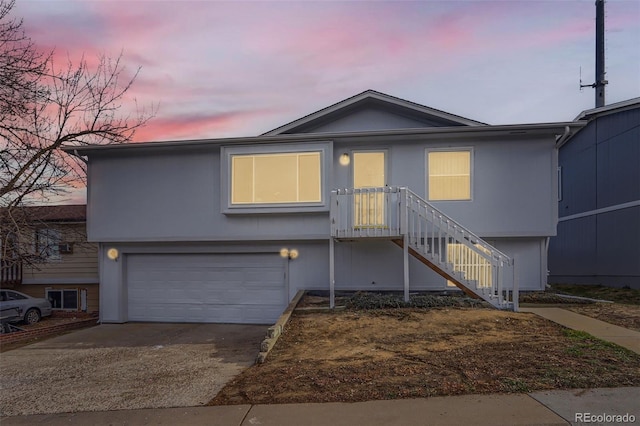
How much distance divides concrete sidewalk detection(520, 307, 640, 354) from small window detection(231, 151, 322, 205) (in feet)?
19.2

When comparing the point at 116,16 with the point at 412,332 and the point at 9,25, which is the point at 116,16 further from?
the point at 412,332

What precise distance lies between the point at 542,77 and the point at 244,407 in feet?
51.0

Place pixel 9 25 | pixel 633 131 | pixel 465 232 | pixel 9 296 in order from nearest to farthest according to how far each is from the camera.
Result: pixel 9 25, pixel 465 232, pixel 9 296, pixel 633 131

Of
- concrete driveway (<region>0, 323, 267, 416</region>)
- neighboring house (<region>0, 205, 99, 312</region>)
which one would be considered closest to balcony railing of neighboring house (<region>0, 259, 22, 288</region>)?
neighboring house (<region>0, 205, 99, 312</region>)

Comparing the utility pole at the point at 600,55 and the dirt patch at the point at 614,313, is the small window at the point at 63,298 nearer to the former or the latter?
the dirt patch at the point at 614,313

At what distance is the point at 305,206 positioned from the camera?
11266 millimetres

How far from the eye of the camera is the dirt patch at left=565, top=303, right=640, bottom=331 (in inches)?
319

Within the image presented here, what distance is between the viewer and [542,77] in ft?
50.8

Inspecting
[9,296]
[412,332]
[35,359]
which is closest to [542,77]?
[412,332]

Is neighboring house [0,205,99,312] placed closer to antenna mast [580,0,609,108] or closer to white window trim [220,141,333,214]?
white window trim [220,141,333,214]

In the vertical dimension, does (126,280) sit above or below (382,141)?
below

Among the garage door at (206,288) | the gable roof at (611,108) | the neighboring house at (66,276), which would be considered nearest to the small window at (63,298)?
the neighboring house at (66,276)

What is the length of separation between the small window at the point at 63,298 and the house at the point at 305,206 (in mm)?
3773

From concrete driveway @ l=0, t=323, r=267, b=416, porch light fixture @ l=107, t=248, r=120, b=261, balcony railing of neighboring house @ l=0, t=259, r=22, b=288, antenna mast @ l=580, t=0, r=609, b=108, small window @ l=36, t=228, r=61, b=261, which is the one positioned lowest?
concrete driveway @ l=0, t=323, r=267, b=416
